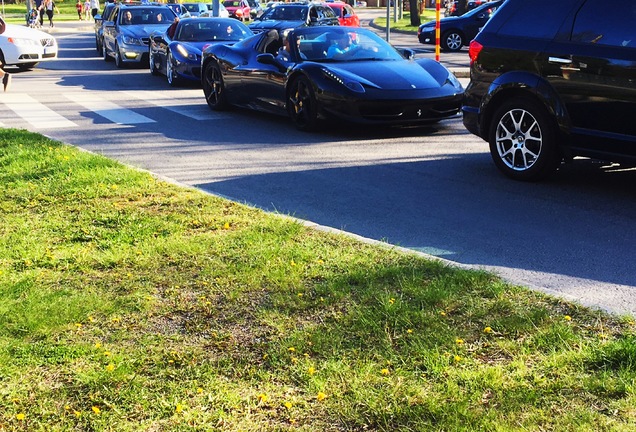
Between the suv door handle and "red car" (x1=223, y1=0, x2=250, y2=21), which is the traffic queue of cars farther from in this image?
"red car" (x1=223, y1=0, x2=250, y2=21)

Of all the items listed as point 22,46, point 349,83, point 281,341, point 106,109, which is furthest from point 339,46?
point 22,46

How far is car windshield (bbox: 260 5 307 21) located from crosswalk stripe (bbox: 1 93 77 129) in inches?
513

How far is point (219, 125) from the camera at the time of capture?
513 inches

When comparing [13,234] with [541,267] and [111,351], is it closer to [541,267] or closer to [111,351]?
[111,351]

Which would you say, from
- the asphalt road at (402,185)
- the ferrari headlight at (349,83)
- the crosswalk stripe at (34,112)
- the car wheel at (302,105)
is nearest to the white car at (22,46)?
the crosswalk stripe at (34,112)

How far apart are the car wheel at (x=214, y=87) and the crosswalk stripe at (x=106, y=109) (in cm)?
123

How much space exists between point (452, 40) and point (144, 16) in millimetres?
10132

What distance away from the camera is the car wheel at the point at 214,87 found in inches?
569

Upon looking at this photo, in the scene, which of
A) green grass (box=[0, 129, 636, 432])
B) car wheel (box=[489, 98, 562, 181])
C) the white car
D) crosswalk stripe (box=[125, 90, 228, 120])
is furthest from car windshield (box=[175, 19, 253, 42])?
green grass (box=[0, 129, 636, 432])

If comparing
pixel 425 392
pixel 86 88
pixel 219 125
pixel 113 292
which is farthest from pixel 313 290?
pixel 86 88

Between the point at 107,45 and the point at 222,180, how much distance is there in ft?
56.0

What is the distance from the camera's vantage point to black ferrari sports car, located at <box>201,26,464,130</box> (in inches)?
444

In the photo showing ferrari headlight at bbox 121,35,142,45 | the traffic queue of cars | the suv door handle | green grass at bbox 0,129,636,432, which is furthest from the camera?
ferrari headlight at bbox 121,35,142,45

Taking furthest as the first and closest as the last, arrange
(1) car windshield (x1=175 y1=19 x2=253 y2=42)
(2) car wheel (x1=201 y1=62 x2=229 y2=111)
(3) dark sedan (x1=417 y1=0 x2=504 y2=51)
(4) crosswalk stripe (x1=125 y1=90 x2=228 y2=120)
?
(3) dark sedan (x1=417 y1=0 x2=504 y2=51)
(1) car windshield (x1=175 y1=19 x2=253 y2=42)
(2) car wheel (x1=201 y1=62 x2=229 y2=111)
(4) crosswalk stripe (x1=125 y1=90 x2=228 y2=120)
